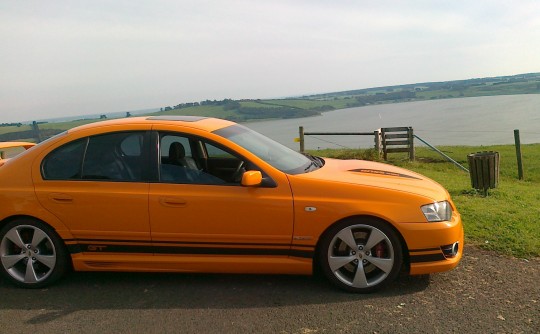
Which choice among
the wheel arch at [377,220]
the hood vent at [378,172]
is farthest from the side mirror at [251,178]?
the hood vent at [378,172]

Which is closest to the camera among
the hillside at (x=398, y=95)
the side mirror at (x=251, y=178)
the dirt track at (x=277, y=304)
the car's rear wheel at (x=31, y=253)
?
the dirt track at (x=277, y=304)

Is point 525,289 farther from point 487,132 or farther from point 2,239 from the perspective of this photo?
point 487,132

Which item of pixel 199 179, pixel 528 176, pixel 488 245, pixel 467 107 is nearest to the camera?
pixel 199 179

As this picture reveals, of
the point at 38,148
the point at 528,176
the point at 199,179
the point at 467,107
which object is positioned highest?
the point at 467,107

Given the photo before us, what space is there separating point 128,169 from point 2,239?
130 centimetres

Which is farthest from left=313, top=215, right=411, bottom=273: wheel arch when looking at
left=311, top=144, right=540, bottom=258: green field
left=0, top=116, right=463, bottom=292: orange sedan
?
left=311, top=144, right=540, bottom=258: green field

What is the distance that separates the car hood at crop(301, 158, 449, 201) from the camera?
346 centimetres

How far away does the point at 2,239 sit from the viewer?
3.65 m

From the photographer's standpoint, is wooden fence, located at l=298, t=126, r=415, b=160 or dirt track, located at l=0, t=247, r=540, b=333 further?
wooden fence, located at l=298, t=126, r=415, b=160

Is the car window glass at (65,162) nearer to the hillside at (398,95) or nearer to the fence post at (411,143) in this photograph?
the fence post at (411,143)

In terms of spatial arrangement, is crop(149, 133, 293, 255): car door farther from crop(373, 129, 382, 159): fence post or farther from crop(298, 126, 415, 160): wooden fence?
crop(298, 126, 415, 160): wooden fence

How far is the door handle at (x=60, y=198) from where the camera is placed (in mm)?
3550

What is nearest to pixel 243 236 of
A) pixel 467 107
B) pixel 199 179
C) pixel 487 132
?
pixel 199 179

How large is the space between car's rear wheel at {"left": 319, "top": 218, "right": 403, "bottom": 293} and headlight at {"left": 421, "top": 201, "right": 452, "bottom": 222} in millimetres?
311
